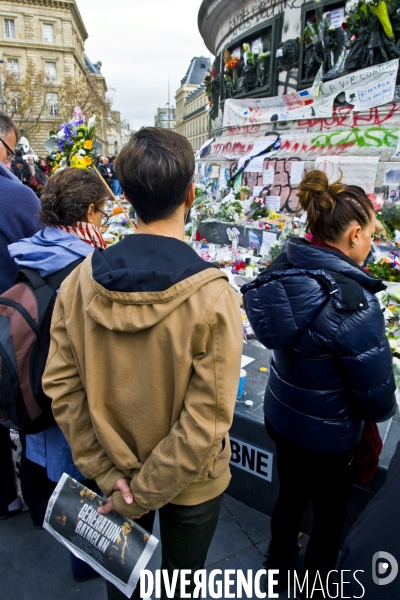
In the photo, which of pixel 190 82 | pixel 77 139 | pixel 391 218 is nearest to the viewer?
pixel 77 139

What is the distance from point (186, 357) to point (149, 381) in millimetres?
163

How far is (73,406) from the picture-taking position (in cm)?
137

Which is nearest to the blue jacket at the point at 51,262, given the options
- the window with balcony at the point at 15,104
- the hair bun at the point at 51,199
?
the hair bun at the point at 51,199

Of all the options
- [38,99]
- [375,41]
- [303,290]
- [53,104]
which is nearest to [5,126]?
[303,290]

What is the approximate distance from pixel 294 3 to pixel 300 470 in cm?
1037

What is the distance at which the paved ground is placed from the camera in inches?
77.5

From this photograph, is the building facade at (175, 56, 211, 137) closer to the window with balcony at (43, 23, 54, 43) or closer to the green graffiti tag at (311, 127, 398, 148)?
the window with balcony at (43, 23, 54, 43)

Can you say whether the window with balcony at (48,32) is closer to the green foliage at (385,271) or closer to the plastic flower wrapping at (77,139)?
the plastic flower wrapping at (77,139)

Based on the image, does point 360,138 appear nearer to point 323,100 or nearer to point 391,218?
point 323,100

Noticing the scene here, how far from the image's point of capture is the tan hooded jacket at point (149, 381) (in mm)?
1101

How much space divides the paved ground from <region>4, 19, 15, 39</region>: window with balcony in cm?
5939

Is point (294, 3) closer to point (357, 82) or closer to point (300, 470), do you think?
point (357, 82)

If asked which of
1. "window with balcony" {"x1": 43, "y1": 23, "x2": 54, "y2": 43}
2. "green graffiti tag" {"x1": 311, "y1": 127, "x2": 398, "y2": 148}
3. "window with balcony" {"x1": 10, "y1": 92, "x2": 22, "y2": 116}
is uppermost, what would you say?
"window with balcony" {"x1": 43, "y1": 23, "x2": 54, "y2": 43}

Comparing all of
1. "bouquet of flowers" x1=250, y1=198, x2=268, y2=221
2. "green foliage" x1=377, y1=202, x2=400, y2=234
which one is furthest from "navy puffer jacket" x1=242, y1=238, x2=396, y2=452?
"bouquet of flowers" x1=250, y1=198, x2=268, y2=221
